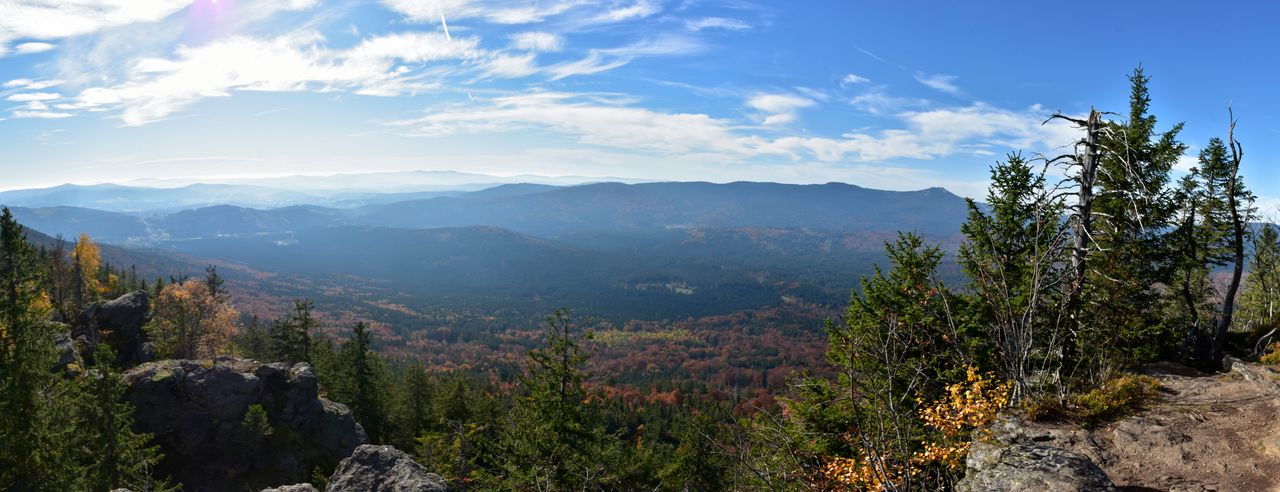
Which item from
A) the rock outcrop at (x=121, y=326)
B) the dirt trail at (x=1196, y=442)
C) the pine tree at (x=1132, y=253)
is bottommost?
the rock outcrop at (x=121, y=326)

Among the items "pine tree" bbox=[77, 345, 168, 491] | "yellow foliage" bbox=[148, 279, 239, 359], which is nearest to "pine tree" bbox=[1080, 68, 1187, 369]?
"pine tree" bbox=[77, 345, 168, 491]

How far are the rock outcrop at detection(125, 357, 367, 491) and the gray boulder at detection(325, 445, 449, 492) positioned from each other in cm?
2543

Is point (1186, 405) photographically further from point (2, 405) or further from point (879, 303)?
point (2, 405)

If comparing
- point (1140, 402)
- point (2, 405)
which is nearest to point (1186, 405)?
point (1140, 402)

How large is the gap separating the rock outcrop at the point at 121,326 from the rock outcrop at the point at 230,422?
8976mm

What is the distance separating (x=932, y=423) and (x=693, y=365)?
152 metres

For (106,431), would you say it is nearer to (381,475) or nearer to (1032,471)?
(381,475)

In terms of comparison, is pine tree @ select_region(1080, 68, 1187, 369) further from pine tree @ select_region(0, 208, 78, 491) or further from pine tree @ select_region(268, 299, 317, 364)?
pine tree @ select_region(268, 299, 317, 364)

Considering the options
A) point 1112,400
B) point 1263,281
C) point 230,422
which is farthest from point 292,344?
point 1263,281

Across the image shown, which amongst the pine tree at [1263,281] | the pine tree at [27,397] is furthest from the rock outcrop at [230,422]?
the pine tree at [1263,281]

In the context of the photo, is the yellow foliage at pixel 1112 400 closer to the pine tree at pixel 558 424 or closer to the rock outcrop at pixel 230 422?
the pine tree at pixel 558 424

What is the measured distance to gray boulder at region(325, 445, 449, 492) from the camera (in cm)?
1712

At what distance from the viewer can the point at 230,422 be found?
37.3 meters

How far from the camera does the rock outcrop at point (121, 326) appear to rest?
42.1m
